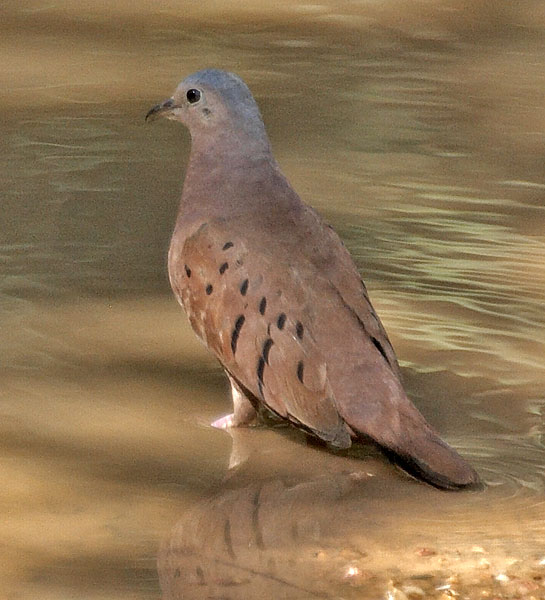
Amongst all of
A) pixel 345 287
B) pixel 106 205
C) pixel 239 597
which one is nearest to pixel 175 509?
pixel 239 597

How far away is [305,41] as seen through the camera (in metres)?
8.27

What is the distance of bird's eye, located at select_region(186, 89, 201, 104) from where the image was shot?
431 cm

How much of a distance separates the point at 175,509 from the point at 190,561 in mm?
295

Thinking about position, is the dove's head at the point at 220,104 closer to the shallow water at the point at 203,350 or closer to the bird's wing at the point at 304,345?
the bird's wing at the point at 304,345

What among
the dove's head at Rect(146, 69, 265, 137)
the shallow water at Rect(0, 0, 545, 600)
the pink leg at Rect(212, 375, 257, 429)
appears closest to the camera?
the shallow water at Rect(0, 0, 545, 600)

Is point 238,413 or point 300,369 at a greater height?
point 300,369

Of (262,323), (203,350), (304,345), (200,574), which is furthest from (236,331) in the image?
(200,574)

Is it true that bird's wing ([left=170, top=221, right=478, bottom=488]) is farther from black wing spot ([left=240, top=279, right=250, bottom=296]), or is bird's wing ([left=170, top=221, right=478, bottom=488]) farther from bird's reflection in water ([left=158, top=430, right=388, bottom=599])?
bird's reflection in water ([left=158, top=430, right=388, bottom=599])

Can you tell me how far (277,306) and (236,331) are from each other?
0.15 metres

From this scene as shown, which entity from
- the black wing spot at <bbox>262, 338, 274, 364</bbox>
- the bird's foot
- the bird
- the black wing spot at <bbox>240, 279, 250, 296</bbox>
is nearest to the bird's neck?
the bird

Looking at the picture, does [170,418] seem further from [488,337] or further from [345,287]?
[488,337]

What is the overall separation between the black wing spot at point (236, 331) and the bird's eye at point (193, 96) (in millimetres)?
797

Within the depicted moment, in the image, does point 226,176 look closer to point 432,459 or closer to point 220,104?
point 220,104

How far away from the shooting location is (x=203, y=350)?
463cm
